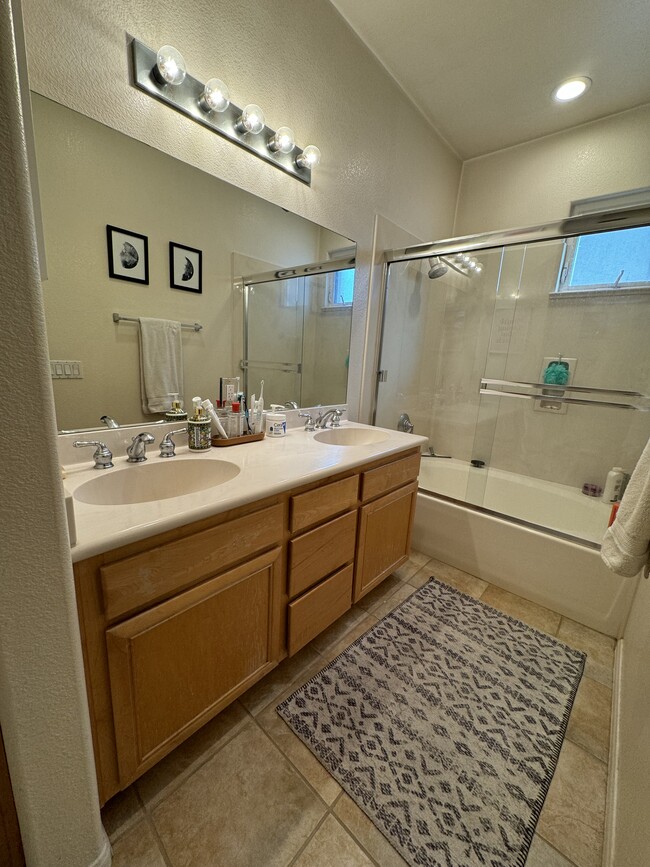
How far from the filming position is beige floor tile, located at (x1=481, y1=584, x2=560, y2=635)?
5.40 feet

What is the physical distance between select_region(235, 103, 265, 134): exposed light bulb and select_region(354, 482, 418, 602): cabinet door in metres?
1.53

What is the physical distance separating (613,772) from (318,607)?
99cm

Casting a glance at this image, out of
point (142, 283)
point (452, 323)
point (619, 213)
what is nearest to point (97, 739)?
point (142, 283)

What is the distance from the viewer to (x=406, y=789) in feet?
3.21

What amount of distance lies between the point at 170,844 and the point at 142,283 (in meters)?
1.57

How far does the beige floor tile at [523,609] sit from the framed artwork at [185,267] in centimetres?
202

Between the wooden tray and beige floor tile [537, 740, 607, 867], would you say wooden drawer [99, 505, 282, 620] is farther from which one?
beige floor tile [537, 740, 607, 867]

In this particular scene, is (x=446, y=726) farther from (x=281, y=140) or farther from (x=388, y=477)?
(x=281, y=140)

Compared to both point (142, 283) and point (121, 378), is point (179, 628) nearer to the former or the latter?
point (121, 378)

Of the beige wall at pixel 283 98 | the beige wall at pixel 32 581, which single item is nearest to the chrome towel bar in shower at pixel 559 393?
the beige wall at pixel 283 98

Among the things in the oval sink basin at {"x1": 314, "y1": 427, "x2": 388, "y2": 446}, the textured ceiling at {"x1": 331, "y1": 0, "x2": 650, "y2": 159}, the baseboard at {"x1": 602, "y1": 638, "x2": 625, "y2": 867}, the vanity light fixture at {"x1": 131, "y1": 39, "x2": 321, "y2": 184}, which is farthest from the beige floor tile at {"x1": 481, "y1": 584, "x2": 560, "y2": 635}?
the textured ceiling at {"x1": 331, "y1": 0, "x2": 650, "y2": 159}

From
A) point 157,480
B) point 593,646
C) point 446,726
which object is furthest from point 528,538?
point 157,480

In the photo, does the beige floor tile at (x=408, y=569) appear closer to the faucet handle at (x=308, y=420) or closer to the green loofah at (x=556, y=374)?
the faucet handle at (x=308, y=420)

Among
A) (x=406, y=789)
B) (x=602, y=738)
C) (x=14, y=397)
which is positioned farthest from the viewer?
(x=602, y=738)
